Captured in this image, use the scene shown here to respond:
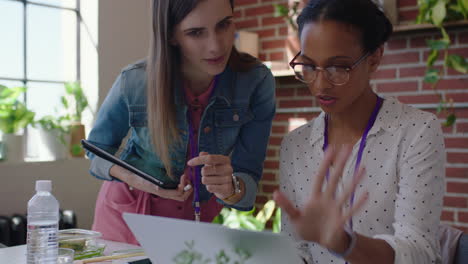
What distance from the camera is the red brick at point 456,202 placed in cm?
288

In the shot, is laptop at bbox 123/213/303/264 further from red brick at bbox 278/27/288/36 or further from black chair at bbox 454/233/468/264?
red brick at bbox 278/27/288/36

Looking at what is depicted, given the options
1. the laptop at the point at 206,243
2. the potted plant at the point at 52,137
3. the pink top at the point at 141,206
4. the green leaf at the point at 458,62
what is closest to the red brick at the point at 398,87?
the green leaf at the point at 458,62

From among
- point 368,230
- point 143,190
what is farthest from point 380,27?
point 143,190

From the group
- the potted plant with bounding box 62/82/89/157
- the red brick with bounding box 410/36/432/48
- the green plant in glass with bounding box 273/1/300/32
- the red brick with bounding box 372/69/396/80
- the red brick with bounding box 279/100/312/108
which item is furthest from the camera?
the red brick with bounding box 279/100/312/108

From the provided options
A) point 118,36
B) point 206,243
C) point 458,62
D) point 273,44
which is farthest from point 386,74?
point 206,243

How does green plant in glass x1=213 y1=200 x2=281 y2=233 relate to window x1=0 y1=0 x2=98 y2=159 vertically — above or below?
below

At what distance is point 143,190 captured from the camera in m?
1.68

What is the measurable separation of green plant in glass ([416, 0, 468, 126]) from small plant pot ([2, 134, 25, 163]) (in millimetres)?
2241

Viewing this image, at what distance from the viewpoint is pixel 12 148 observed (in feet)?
9.68

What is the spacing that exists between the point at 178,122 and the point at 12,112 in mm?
1584

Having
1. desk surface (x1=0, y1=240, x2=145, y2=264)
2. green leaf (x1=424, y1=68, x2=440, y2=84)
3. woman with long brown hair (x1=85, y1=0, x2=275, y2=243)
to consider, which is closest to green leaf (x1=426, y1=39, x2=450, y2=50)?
green leaf (x1=424, y1=68, x2=440, y2=84)

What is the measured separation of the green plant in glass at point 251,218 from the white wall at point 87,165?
86cm

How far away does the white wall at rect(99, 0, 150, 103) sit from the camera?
11.2 ft

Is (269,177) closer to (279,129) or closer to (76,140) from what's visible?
(279,129)
